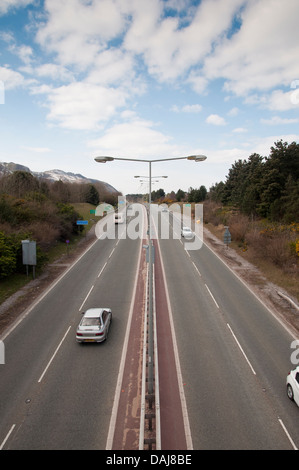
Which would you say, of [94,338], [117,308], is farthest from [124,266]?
[94,338]

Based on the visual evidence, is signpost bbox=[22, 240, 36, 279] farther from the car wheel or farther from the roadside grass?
the car wheel

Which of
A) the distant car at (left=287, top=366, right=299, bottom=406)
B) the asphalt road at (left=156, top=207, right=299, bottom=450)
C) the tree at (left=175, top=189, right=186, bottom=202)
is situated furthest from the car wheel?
the tree at (left=175, top=189, right=186, bottom=202)

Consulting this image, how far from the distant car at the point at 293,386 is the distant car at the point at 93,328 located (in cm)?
798

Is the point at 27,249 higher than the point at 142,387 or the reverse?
higher

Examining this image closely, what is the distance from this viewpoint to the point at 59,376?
1095 cm

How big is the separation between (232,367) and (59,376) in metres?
7.10

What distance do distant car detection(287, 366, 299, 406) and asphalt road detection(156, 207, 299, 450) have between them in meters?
0.26

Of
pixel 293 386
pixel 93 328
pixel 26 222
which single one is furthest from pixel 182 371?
pixel 26 222

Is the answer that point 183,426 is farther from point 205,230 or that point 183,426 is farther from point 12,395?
point 205,230

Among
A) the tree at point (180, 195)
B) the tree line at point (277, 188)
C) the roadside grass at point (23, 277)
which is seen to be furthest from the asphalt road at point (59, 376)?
the tree at point (180, 195)

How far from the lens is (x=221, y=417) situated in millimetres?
8977

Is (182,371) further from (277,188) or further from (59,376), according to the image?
(277,188)

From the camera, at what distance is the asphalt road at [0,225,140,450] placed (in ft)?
27.5

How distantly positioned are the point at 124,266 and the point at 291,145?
27.2 m
